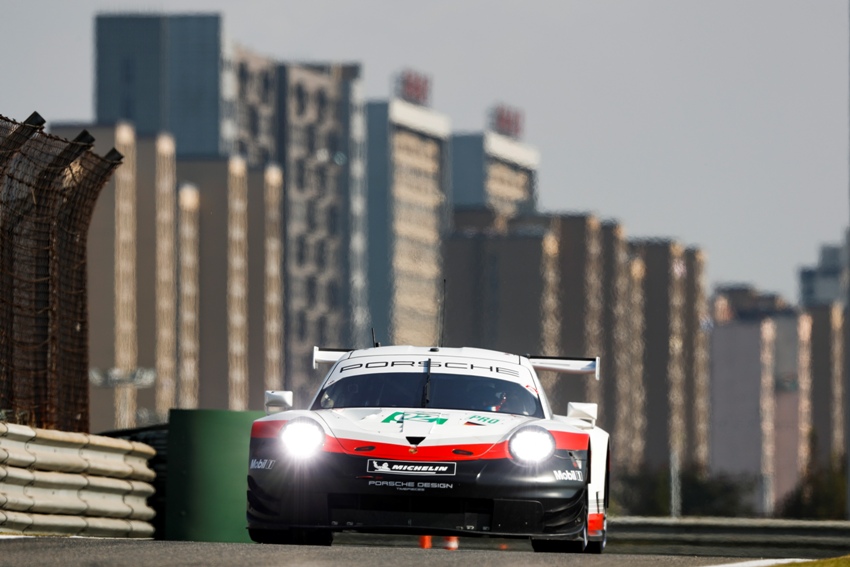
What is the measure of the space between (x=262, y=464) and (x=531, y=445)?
1.45 meters

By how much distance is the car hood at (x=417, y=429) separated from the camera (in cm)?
→ 1132

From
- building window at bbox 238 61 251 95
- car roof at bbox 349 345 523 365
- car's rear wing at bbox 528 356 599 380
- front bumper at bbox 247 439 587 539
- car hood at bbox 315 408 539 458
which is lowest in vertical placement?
front bumper at bbox 247 439 587 539

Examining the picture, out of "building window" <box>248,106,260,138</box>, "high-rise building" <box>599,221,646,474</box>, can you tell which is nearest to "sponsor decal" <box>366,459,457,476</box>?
"building window" <box>248,106,260,138</box>

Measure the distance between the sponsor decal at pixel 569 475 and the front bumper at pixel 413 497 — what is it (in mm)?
87

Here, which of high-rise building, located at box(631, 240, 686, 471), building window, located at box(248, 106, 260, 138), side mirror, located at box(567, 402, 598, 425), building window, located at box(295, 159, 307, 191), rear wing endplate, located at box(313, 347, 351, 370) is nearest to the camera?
side mirror, located at box(567, 402, 598, 425)

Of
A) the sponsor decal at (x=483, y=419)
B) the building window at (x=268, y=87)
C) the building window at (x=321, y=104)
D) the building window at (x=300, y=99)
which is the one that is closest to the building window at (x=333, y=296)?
the building window at (x=321, y=104)

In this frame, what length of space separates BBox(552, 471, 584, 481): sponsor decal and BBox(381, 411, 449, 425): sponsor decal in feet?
2.34

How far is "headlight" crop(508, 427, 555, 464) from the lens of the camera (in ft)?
37.3

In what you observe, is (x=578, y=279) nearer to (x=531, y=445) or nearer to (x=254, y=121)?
(x=254, y=121)

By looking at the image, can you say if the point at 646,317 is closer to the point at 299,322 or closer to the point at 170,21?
the point at 299,322

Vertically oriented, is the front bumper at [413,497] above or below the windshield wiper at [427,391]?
below

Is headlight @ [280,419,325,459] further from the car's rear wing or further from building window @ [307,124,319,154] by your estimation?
building window @ [307,124,319,154]

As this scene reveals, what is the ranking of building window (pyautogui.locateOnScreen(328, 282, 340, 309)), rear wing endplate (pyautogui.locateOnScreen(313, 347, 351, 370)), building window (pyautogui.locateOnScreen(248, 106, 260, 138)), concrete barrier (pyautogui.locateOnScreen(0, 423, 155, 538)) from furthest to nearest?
building window (pyautogui.locateOnScreen(328, 282, 340, 309)) → building window (pyautogui.locateOnScreen(248, 106, 260, 138)) → rear wing endplate (pyautogui.locateOnScreen(313, 347, 351, 370)) → concrete barrier (pyautogui.locateOnScreen(0, 423, 155, 538))

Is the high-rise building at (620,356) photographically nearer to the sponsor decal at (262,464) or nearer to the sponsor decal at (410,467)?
the sponsor decal at (262,464)
